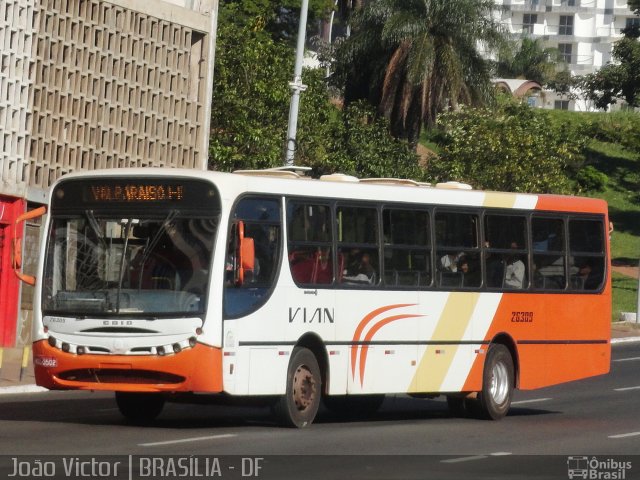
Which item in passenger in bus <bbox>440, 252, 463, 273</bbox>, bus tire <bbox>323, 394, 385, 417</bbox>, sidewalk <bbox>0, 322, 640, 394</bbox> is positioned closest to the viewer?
passenger in bus <bbox>440, 252, 463, 273</bbox>

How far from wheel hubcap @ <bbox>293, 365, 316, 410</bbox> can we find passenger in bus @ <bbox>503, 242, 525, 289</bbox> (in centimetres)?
387

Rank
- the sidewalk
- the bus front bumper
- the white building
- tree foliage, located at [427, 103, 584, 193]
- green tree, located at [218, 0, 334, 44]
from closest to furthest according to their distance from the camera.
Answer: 1. the bus front bumper
2. the sidewalk
3. tree foliage, located at [427, 103, 584, 193]
4. green tree, located at [218, 0, 334, 44]
5. the white building

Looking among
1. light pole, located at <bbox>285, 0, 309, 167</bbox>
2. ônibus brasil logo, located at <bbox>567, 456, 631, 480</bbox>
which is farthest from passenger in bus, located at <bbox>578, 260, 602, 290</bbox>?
light pole, located at <bbox>285, 0, 309, 167</bbox>

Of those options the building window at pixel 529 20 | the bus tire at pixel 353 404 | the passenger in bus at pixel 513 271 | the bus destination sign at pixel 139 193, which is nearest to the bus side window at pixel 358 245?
the bus destination sign at pixel 139 193

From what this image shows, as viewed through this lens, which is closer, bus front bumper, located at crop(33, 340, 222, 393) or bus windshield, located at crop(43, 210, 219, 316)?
bus front bumper, located at crop(33, 340, 222, 393)

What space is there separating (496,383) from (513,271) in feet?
4.82

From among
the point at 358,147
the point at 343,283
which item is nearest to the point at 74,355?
the point at 343,283

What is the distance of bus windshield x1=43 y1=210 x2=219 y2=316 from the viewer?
16391mm

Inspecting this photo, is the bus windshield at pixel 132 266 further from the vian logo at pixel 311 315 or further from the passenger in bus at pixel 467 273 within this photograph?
the passenger in bus at pixel 467 273

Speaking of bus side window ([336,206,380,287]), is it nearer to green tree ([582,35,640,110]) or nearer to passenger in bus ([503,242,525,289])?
passenger in bus ([503,242,525,289])

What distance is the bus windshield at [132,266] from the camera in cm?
1639

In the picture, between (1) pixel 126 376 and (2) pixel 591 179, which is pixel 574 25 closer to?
(2) pixel 591 179

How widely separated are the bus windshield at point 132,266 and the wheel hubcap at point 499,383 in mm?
5234

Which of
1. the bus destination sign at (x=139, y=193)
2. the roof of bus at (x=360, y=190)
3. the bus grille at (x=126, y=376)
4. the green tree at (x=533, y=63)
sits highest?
the green tree at (x=533, y=63)
